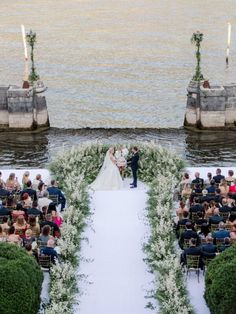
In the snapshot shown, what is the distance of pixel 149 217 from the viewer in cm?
2181

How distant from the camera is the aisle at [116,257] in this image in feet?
56.7

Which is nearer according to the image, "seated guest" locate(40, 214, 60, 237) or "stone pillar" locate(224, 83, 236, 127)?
"seated guest" locate(40, 214, 60, 237)

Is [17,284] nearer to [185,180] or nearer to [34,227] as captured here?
[34,227]

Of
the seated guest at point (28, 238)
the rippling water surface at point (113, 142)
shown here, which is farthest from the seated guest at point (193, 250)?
the rippling water surface at point (113, 142)

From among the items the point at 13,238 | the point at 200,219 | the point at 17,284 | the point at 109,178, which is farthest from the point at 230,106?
the point at 17,284

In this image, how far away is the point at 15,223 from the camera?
1925cm

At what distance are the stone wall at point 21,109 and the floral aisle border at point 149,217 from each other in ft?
41.2

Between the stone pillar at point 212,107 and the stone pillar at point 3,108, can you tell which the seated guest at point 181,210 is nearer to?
the stone pillar at point 212,107

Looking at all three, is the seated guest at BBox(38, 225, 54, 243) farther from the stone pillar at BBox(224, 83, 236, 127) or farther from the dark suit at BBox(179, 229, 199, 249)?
the stone pillar at BBox(224, 83, 236, 127)

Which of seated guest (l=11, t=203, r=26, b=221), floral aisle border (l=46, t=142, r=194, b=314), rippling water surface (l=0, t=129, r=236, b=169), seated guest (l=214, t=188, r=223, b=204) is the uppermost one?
seated guest (l=214, t=188, r=223, b=204)

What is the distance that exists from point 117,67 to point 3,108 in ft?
52.5

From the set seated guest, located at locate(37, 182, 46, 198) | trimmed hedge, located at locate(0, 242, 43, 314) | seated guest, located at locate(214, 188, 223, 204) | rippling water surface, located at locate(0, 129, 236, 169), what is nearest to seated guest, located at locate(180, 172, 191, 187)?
seated guest, located at locate(214, 188, 223, 204)

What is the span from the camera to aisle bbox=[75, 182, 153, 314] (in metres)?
17.3

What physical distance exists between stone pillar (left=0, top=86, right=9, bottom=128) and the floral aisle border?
1334 centimetres
